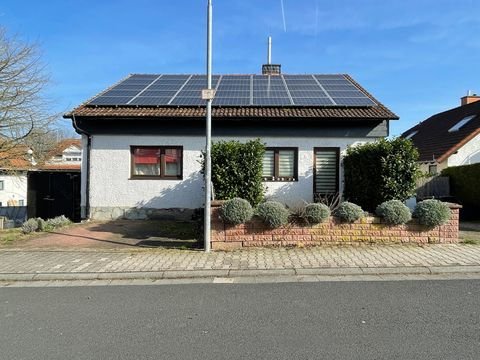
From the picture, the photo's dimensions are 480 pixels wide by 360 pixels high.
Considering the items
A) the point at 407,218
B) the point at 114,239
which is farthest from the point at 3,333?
the point at 407,218

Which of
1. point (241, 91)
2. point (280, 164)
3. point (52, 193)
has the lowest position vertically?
point (52, 193)

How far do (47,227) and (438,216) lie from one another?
10584mm

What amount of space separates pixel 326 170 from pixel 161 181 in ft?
18.1

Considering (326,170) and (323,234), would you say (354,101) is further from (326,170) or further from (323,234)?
(323,234)

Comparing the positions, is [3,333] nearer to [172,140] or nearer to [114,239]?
[114,239]

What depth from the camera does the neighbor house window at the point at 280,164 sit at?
47.8 ft

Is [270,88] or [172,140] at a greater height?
[270,88]

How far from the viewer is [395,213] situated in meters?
9.56

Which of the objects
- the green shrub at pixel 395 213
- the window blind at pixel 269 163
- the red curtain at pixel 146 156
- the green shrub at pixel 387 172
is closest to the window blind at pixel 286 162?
the window blind at pixel 269 163

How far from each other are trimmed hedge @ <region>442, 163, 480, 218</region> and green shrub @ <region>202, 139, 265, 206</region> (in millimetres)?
8950

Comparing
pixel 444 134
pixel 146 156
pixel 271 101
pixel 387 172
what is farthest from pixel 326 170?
pixel 444 134

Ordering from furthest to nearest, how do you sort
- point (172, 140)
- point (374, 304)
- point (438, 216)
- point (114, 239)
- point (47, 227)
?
point (172, 140), point (47, 227), point (114, 239), point (438, 216), point (374, 304)

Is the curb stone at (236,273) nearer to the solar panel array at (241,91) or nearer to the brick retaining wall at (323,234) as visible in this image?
the brick retaining wall at (323,234)

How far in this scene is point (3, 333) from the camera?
489 cm
